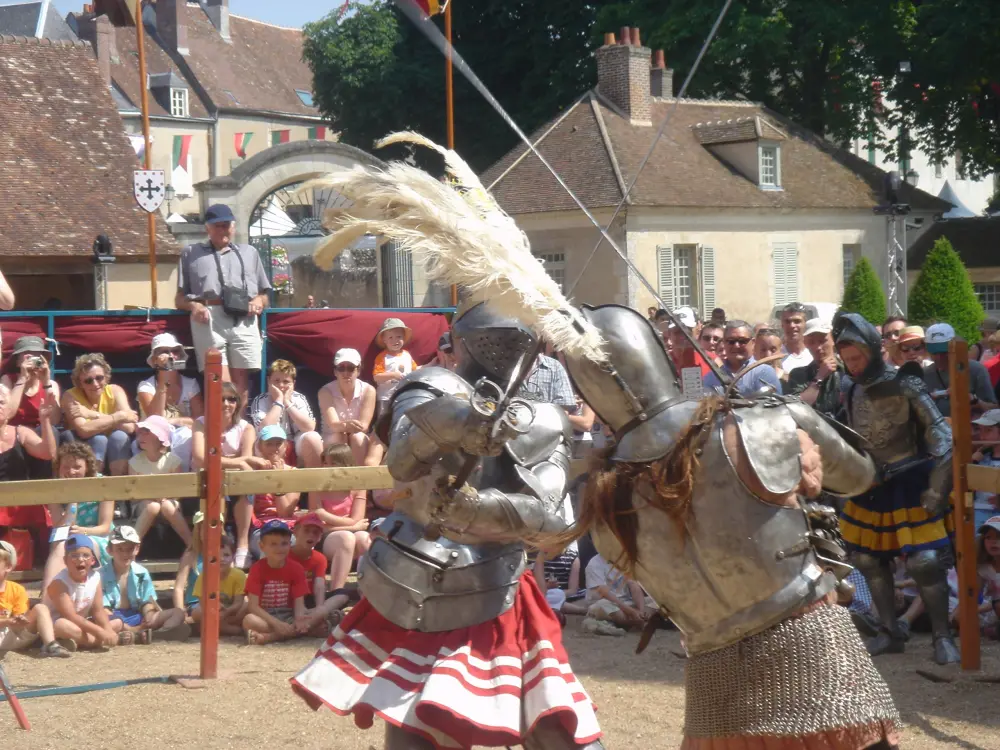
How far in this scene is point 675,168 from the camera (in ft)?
86.7

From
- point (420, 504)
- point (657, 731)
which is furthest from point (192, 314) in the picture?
point (420, 504)

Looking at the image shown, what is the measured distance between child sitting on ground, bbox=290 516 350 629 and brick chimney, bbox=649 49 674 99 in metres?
20.2

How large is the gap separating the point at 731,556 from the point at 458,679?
1102 mm

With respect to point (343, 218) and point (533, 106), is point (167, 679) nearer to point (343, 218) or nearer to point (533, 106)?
point (343, 218)

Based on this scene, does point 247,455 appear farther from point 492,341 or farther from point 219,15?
point 219,15

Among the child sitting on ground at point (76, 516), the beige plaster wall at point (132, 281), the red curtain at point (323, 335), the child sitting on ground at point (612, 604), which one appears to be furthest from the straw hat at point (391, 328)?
the beige plaster wall at point (132, 281)

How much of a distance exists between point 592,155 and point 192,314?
17.5 meters

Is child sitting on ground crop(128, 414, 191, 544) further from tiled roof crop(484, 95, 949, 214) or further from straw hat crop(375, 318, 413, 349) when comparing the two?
tiled roof crop(484, 95, 949, 214)

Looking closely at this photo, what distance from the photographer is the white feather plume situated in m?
3.00

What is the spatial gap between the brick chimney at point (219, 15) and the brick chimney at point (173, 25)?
2.69 m

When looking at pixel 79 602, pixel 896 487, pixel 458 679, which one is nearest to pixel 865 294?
pixel 896 487

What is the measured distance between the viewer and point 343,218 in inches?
137

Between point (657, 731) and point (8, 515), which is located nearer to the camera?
point (657, 731)

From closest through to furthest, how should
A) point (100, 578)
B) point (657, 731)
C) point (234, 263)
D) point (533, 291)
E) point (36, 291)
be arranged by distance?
point (533, 291), point (657, 731), point (100, 578), point (234, 263), point (36, 291)
